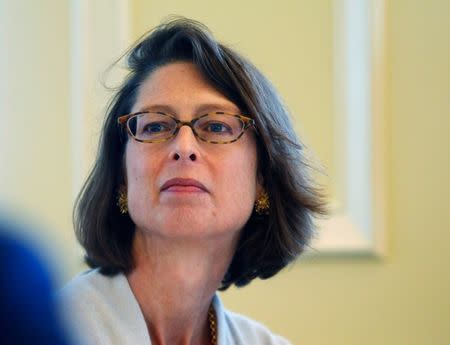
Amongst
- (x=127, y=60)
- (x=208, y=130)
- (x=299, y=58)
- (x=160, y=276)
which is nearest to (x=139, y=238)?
(x=160, y=276)

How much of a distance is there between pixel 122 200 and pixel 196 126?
0.21 metres

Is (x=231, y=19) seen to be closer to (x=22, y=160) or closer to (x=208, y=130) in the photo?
(x=22, y=160)

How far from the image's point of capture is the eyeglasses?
1.07m

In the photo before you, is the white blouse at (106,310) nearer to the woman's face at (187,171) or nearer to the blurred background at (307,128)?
the woman's face at (187,171)

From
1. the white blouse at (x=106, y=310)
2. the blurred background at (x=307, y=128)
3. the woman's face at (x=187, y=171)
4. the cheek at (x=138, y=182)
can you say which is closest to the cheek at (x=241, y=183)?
the woman's face at (x=187, y=171)

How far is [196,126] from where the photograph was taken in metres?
1.07

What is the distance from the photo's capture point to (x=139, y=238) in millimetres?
1164

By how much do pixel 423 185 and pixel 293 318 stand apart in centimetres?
51

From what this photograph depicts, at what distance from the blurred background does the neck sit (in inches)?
25.8

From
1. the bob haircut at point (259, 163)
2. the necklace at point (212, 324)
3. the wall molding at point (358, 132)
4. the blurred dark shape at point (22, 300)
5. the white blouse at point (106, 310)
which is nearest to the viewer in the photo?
the blurred dark shape at point (22, 300)

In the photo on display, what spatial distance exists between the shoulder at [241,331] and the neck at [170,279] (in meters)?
0.11

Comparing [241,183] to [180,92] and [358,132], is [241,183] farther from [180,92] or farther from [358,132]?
[358,132]

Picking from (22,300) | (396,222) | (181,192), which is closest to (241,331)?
(181,192)

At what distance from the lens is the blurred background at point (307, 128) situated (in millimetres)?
1738
